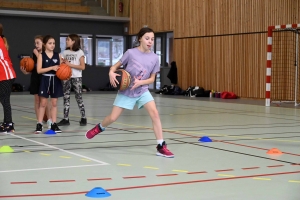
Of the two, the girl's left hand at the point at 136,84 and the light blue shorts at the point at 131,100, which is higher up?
the girl's left hand at the point at 136,84

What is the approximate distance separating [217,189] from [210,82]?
17322mm

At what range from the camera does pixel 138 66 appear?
6348mm

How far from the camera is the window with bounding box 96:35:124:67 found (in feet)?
91.1

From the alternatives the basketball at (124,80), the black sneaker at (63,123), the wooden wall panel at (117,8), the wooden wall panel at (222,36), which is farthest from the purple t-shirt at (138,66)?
the wooden wall panel at (117,8)

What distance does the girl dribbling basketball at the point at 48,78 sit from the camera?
840 centimetres

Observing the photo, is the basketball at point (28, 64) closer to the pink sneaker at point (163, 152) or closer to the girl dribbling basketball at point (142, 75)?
the girl dribbling basketball at point (142, 75)

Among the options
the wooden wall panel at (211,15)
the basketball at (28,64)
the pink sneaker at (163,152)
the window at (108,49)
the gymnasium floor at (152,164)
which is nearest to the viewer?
the gymnasium floor at (152,164)

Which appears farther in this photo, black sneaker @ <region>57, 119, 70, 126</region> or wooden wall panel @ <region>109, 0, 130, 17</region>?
wooden wall panel @ <region>109, 0, 130, 17</region>

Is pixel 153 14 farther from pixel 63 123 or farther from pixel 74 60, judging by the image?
pixel 63 123

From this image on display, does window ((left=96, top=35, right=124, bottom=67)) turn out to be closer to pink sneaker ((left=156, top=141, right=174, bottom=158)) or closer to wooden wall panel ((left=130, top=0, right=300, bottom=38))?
wooden wall panel ((left=130, top=0, right=300, bottom=38))

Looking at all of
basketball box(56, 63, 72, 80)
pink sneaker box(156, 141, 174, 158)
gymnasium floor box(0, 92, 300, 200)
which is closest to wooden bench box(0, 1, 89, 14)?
gymnasium floor box(0, 92, 300, 200)

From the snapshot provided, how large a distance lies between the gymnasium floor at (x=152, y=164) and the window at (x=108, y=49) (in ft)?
60.2

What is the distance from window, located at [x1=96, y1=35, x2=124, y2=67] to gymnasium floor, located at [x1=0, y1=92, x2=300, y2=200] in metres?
18.4

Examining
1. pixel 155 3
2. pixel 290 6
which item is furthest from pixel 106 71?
pixel 290 6
